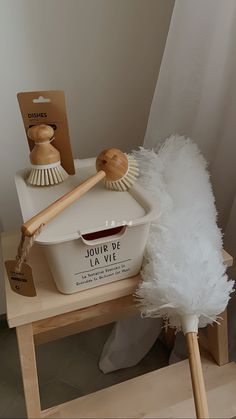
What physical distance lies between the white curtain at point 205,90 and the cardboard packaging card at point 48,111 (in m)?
0.27

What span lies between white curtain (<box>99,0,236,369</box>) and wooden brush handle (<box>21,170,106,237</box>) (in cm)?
30

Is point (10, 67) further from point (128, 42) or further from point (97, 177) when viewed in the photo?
point (97, 177)

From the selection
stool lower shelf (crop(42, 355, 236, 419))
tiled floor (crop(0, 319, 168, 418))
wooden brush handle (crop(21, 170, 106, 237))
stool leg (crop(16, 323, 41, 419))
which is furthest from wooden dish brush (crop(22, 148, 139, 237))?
tiled floor (crop(0, 319, 168, 418))

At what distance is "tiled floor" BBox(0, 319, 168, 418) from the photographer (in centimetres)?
116

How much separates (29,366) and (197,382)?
0.99ft

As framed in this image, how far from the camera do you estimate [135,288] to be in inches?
29.6

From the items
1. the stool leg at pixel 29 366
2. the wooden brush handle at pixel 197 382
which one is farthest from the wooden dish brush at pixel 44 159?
the wooden brush handle at pixel 197 382

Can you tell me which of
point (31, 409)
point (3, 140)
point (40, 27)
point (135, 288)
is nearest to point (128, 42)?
point (40, 27)

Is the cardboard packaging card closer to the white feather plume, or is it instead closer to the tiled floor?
the white feather plume

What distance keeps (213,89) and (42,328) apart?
0.60 m

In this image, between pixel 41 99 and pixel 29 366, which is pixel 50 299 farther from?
pixel 41 99

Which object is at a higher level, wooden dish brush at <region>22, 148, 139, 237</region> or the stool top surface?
wooden dish brush at <region>22, 148, 139, 237</region>

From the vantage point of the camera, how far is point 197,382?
27.9 inches

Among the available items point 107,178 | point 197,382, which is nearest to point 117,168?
point 107,178
